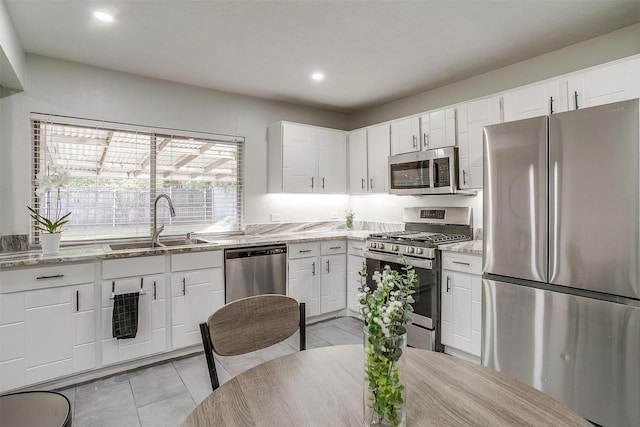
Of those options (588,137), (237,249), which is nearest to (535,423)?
(588,137)

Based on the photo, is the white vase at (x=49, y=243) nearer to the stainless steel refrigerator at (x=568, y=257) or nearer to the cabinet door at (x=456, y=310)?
the cabinet door at (x=456, y=310)

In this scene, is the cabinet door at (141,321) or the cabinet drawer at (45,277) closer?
the cabinet drawer at (45,277)

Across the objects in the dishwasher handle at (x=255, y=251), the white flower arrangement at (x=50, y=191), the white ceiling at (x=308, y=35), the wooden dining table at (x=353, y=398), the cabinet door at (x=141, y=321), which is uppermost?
the white ceiling at (x=308, y=35)

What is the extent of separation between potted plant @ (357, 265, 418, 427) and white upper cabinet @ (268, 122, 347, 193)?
326 centimetres

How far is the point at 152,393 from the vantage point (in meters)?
2.47

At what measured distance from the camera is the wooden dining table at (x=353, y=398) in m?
0.88

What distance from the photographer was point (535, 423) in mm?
861

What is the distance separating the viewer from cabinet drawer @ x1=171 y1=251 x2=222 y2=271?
299cm

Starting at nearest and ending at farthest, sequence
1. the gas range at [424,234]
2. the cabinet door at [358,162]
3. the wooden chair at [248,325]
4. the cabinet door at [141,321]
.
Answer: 1. the wooden chair at [248,325]
2. the cabinet door at [141,321]
3. the gas range at [424,234]
4. the cabinet door at [358,162]

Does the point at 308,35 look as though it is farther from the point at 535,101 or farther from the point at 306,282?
the point at 306,282

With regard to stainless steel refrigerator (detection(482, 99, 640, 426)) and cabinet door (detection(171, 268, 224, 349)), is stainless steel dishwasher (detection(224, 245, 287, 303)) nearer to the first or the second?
cabinet door (detection(171, 268, 224, 349))

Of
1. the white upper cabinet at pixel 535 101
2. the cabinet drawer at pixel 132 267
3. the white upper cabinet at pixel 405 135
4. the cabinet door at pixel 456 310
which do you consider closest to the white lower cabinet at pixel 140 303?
the cabinet drawer at pixel 132 267

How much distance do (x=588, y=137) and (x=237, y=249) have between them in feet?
9.19

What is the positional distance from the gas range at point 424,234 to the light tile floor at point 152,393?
1.14 metres
